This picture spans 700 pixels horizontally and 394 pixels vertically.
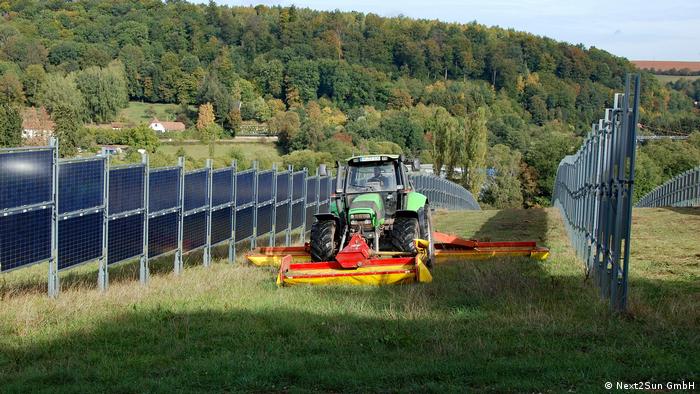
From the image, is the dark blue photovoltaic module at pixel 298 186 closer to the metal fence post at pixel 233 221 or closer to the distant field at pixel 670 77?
the metal fence post at pixel 233 221

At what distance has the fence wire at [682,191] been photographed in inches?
1414

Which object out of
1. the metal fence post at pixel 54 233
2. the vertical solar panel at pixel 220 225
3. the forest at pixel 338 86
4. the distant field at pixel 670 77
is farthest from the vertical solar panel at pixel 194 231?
the distant field at pixel 670 77

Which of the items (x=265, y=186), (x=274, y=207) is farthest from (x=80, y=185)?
(x=274, y=207)

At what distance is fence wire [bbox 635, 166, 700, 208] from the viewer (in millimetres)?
35906

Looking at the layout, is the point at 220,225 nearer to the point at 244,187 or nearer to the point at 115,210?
the point at 244,187

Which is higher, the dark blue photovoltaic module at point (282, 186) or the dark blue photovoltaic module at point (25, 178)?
the dark blue photovoltaic module at point (25, 178)

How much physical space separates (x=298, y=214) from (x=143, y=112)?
4107 inches

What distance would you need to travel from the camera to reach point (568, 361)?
8.30 m

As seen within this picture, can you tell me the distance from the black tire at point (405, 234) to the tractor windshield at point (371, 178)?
1.36 m

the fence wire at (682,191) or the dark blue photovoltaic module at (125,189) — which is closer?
the dark blue photovoltaic module at (125,189)

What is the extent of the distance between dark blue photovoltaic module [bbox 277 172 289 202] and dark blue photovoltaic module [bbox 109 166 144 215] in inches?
333

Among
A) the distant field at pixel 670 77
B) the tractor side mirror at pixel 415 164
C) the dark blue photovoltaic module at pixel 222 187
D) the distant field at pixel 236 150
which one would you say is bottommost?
the distant field at pixel 236 150

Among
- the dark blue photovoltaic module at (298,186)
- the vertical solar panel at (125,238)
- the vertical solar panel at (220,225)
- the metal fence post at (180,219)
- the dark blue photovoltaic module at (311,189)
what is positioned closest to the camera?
the vertical solar panel at (125,238)

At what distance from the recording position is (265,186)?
2209cm
